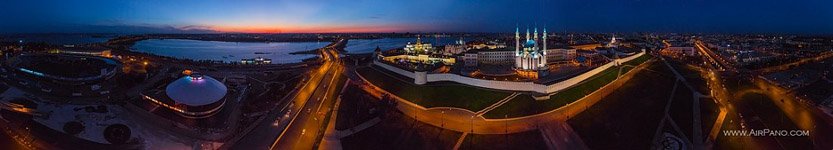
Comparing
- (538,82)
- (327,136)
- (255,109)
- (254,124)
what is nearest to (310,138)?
(327,136)

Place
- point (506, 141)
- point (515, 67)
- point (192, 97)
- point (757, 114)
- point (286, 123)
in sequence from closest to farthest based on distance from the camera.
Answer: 1. point (506, 141)
2. point (286, 123)
3. point (757, 114)
4. point (192, 97)
5. point (515, 67)

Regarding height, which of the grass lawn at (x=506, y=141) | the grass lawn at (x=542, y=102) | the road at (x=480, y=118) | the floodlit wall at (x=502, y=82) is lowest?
the grass lawn at (x=506, y=141)

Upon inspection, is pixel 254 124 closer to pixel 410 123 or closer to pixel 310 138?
pixel 310 138

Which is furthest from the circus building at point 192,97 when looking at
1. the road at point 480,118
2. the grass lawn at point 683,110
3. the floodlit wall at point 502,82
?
the grass lawn at point 683,110

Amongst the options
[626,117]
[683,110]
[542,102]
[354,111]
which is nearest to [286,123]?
[354,111]

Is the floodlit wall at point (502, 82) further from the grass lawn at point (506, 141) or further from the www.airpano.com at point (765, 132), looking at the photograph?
the www.airpano.com at point (765, 132)

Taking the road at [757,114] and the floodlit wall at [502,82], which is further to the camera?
the floodlit wall at [502,82]

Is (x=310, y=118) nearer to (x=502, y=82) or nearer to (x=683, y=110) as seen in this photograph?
(x=502, y=82)
